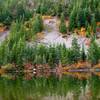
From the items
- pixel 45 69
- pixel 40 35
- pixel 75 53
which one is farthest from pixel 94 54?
pixel 40 35

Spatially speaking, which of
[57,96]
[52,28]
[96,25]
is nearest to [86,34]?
[96,25]

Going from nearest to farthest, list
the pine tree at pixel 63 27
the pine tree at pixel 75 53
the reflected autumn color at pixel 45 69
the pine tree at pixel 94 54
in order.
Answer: the reflected autumn color at pixel 45 69 < the pine tree at pixel 94 54 < the pine tree at pixel 75 53 < the pine tree at pixel 63 27

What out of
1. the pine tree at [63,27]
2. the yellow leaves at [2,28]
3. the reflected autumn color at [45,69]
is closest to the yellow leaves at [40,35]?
the pine tree at [63,27]

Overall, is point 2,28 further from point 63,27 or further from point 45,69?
point 45,69

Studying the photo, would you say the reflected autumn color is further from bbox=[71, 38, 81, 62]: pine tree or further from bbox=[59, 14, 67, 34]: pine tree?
bbox=[59, 14, 67, 34]: pine tree

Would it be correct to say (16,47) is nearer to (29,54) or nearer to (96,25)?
(29,54)

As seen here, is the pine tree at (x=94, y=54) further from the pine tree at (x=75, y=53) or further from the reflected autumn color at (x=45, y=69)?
the pine tree at (x=75, y=53)

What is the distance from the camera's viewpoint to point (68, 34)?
180m

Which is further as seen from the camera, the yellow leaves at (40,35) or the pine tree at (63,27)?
the pine tree at (63,27)

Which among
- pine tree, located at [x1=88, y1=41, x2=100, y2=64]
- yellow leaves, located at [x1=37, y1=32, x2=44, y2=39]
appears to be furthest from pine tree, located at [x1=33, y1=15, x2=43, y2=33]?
pine tree, located at [x1=88, y1=41, x2=100, y2=64]

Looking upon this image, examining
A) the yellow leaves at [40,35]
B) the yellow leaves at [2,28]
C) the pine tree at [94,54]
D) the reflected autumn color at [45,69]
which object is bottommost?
the reflected autumn color at [45,69]

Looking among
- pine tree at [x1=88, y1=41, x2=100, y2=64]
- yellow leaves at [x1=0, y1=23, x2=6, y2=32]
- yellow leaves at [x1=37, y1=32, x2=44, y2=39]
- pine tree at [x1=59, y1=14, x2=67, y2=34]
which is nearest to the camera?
pine tree at [x1=88, y1=41, x2=100, y2=64]

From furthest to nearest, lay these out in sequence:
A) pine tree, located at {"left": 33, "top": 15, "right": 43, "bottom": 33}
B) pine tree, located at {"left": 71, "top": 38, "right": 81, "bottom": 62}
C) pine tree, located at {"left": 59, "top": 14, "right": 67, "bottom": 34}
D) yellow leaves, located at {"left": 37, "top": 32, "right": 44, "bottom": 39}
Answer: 1. pine tree, located at {"left": 33, "top": 15, "right": 43, "bottom": 33}
2. pine tree, located at {"left": 59, "top": 14, "right": 67, "bottom": 34}
3. yellow leaves, located at {"left": 37, "top": 32, "right": 44, "bottom": 39}
4. pine tree, located at {"left": 71, "top": 38, "right": 81, "bottom": 62}

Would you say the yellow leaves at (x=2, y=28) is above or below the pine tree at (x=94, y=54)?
above
